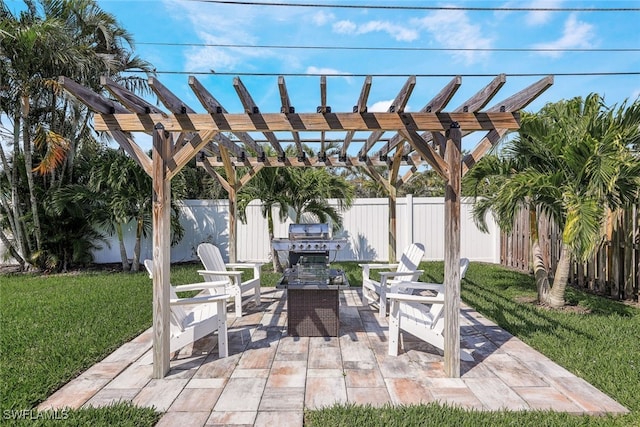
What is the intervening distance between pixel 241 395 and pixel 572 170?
16.4ft

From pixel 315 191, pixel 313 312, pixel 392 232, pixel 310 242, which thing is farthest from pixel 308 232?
pixel 313 312

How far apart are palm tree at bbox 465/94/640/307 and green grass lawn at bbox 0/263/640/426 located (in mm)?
854

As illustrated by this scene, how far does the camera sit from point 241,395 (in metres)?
2.83

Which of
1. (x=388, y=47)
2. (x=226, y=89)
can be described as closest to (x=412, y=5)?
(x=388, y=47)

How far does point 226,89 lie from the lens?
32.6 feet

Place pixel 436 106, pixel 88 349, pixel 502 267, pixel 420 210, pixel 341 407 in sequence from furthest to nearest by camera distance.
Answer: pixel 420 210
pixel 502 267
pixel 88 349
pixel 436 106
pixel 341 407

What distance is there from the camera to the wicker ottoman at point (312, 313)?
4.29m

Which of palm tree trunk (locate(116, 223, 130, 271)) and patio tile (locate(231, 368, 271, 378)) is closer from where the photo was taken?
patio tile (locate(231, 368, 271, 378))

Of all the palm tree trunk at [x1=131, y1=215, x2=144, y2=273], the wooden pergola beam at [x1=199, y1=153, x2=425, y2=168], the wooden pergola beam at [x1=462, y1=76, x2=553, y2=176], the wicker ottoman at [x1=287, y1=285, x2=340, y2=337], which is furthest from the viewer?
the palm tree trunk at [x1=131, y1=215, x2=144, y2=273]

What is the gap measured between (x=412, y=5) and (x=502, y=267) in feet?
21.5

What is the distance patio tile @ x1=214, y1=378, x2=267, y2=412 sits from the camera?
8.66 ft

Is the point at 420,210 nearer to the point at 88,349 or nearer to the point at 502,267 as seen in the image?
the point at 502,267

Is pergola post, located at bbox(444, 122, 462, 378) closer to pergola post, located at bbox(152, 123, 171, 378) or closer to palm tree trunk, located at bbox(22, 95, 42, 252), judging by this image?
pergola post, located at bbox(152, 123, 171, 378)

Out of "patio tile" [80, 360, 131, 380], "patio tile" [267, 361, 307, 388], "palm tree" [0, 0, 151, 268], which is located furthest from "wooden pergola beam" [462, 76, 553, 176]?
"palm tree" [0, 0, 151, 268]
